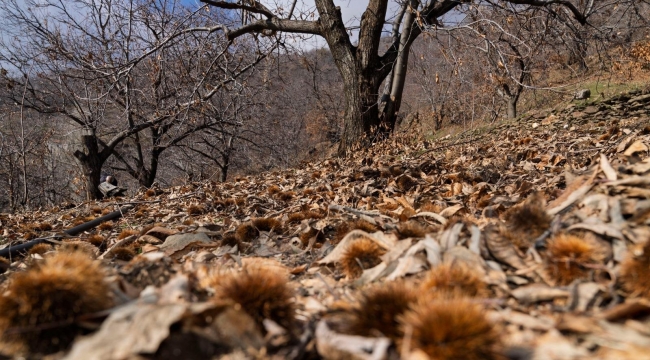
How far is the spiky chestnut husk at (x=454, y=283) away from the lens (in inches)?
37.1

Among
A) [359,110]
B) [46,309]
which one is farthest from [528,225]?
[359,110]

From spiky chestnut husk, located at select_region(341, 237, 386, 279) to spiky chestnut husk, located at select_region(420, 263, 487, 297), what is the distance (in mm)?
432

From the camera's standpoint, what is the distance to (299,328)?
98 centimetres

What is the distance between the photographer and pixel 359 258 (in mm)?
1459

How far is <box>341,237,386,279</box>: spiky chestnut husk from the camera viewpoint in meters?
1.44

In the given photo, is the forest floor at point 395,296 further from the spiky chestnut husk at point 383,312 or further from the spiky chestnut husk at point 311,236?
the spiky chestnut husk at point 311,236

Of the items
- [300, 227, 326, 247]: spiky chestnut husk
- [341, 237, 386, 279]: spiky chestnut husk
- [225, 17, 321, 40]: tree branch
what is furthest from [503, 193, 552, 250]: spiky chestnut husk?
[225, 17, 321, 40]: tree branch

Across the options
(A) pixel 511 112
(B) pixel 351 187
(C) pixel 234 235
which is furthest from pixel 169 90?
(A) pixel 511 112

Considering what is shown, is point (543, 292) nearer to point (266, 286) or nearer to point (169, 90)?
point (266, 286)

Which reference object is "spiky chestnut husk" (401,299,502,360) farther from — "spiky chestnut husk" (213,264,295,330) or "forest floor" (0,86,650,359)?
"spiky chestnut husk" (213,264,295,330)

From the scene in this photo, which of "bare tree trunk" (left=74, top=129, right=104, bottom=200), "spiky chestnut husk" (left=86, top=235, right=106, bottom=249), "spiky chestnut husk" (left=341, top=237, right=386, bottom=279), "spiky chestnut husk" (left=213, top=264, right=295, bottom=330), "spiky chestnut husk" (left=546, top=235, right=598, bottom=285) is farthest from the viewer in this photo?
"bare tree trunk" (left=74, top=129, right=104, bottom=200)

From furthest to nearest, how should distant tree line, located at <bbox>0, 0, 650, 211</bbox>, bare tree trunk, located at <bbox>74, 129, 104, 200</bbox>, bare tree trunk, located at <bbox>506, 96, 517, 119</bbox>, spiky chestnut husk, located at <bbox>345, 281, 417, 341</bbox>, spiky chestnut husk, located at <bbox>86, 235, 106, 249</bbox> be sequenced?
bare tree trunk, located at <bbox>506, 96, 517, 119</bbox> → bare tree trunk, located at <bbox>74, 129, 104, 200</bbox> → distant tree line, located at <bbox>0, 0, 650, 211</bbox> → spiky chestnut husk, located at <bbox>86, 235, 106, 249</bbox> → spiky chestnut husk, located at <bbox>345, 281, 417, 341</bbox>

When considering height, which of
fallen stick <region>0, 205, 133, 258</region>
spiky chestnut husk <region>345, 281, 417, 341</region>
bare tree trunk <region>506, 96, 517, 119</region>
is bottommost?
fallen stick <region>0, 205, 133, 258</region>

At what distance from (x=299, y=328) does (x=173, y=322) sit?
308 millimetres
